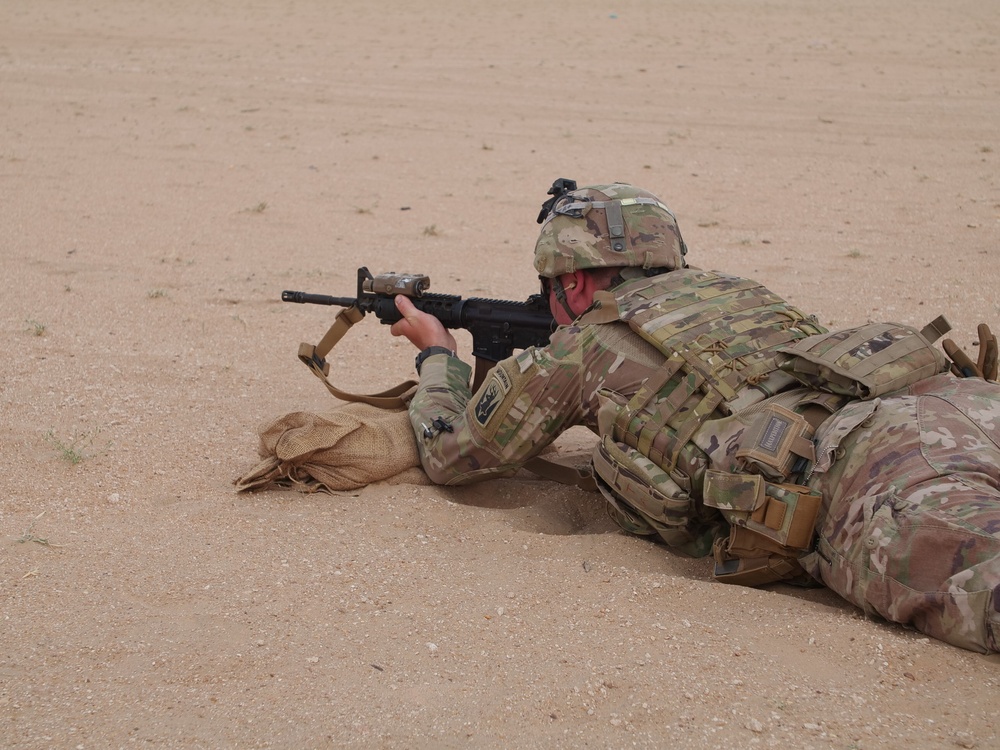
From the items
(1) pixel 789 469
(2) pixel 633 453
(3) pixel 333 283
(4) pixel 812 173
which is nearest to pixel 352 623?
(2) pixel 633 453

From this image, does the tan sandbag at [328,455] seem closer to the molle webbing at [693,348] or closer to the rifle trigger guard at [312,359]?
the rifle trigger guard at [312,359]

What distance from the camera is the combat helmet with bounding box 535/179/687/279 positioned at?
3916 mm

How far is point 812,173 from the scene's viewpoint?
10.5 metres

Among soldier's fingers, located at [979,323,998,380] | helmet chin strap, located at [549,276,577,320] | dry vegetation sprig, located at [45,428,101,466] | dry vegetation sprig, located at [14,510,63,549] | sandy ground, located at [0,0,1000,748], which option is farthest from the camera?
dry vegetation sprig, located at [45,428,101,466]

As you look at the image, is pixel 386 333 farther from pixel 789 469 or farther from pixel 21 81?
pixel 21 81

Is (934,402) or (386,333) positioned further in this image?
(386,333)

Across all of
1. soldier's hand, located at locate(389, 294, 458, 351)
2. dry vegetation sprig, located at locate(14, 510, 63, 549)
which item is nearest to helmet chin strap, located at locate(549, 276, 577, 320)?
soldier's hand, located at locate(389, 294, 458, 351)

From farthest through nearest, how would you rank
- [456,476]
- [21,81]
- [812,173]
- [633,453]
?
1. [21,81]
2. [812,173]
3. [456,476]
4. [633,453]

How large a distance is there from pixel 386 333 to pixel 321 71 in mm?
9427

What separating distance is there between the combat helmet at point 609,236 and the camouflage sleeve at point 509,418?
0.94 ft

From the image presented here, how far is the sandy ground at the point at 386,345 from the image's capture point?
276cm

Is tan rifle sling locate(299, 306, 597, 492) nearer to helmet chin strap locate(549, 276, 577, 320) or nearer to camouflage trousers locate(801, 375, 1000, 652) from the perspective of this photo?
helmet chin strap locate(549, 276, 577, 320)

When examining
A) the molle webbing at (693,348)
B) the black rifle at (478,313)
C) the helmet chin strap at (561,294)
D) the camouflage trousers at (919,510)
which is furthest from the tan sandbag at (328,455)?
the camouflage trousers at (919,510)

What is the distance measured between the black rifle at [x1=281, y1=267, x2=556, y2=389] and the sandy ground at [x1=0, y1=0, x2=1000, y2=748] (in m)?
0.55
